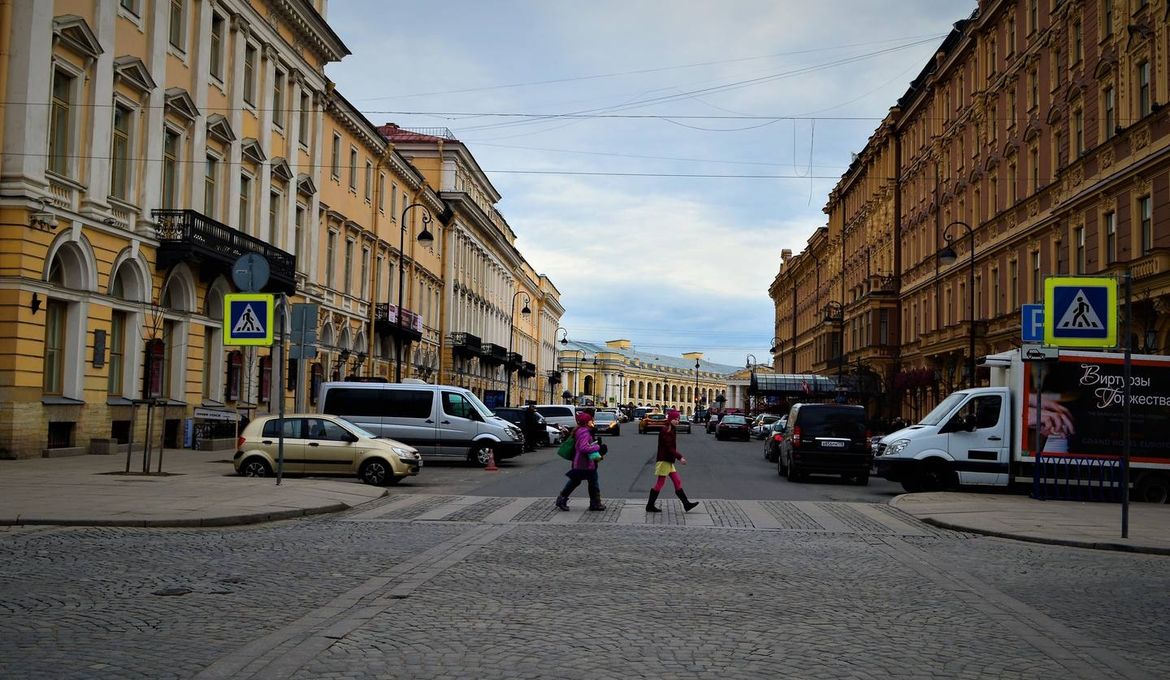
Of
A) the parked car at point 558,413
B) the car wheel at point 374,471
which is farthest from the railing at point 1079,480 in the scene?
the parked car at point 558,413

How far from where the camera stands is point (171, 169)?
1289 inches

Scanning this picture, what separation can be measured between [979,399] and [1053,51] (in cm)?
2328

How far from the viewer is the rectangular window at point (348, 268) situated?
52344 millimetres

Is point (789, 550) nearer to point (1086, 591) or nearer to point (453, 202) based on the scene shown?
point (1086, 591)

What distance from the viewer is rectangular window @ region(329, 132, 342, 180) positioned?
4978cm

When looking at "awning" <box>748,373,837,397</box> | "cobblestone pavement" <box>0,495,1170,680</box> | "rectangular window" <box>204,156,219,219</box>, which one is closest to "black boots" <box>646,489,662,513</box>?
"cobblestone pavement" <box>0,495,1170,680</box>

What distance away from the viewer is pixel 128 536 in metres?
12.5

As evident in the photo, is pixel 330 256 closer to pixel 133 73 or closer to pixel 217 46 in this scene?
pixel 217 46

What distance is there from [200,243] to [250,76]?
9265mm

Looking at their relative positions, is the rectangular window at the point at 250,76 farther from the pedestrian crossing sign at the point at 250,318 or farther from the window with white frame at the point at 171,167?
the pedestrian crossing sign at the point at 250,318

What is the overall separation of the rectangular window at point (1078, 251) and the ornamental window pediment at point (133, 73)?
1144 inches

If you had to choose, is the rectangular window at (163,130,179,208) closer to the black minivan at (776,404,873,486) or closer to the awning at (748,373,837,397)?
the black minivan at (776,404,873,486)

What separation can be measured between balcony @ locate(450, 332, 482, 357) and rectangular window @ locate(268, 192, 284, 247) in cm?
3329

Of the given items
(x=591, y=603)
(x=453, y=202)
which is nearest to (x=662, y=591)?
(x=591, y=603)
